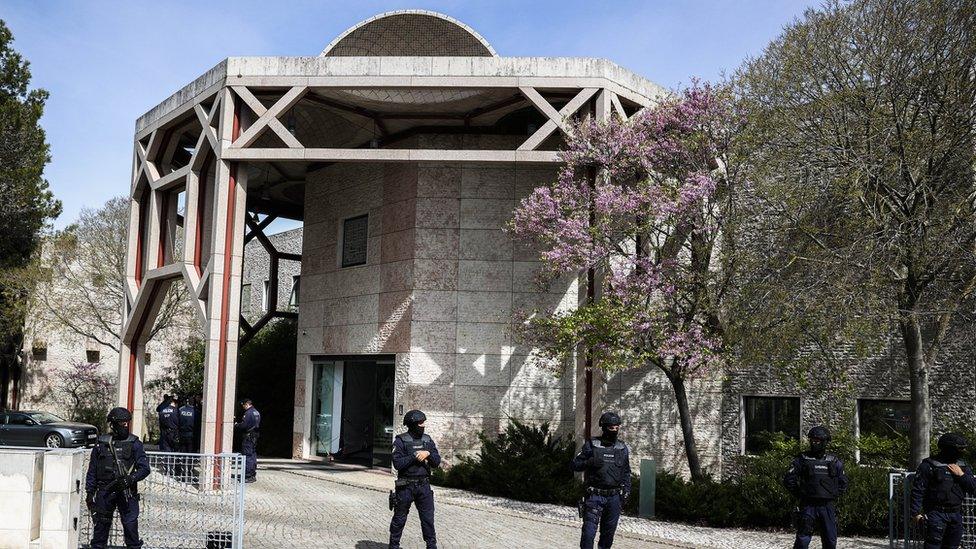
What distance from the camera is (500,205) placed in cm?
1919

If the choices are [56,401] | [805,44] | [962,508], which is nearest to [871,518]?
[962,508]

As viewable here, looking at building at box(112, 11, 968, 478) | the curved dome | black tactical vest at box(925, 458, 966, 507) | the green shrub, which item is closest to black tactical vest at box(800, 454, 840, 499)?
black tactical vest at box(925, 458, 966, 507)

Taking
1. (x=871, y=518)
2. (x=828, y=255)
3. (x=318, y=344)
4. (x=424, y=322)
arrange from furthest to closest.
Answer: (x=318, y=344) < (x=424, y=322) < (x=828, y=255) < (x=871, y=518)

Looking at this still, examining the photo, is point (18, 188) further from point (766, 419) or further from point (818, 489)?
point (818, 489)

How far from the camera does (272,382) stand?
1027 inches

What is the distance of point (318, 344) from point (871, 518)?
1348 cm

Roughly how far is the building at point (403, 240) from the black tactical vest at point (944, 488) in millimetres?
7316

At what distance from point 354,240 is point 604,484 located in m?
13.2

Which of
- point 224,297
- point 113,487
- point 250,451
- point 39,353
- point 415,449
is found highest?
point 224,297

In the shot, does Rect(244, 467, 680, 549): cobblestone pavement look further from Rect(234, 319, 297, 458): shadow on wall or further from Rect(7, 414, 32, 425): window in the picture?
Rect(7, 414, 32, 425): window

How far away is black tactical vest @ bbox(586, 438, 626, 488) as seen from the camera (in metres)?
9.59

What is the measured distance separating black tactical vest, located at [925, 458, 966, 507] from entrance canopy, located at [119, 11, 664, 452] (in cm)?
906

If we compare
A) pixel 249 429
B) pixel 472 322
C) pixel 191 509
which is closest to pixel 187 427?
pixel 249 429

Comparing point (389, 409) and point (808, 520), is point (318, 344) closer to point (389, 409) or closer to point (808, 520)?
point (389, 409)
